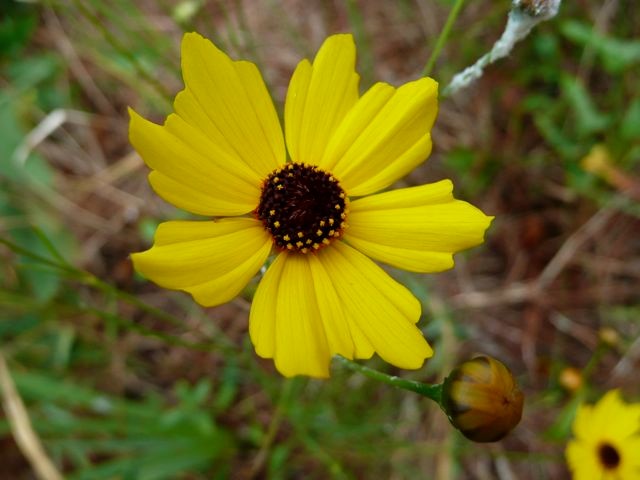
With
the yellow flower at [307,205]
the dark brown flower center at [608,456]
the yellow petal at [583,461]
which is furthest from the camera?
the dark brown flower center at [608,456]

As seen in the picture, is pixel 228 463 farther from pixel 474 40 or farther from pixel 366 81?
pixel 474 40

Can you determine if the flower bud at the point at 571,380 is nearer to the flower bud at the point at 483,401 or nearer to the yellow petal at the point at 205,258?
the flower bud at the point at 483,401

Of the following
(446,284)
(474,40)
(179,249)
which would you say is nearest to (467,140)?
(474,40)

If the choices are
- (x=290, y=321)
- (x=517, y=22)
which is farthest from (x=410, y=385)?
(x=517, y=22)

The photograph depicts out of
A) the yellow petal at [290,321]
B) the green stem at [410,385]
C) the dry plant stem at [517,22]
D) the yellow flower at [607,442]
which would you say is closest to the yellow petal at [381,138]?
the dry plant stem at [517,22]

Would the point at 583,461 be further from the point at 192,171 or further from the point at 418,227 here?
the point at 192,171
